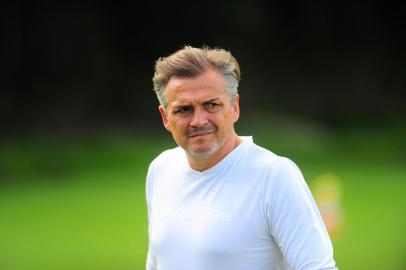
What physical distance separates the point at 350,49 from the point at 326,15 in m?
0.55

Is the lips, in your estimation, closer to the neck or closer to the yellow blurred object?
the neck

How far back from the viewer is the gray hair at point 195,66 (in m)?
1.79

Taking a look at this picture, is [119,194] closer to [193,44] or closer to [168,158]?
[193,44]

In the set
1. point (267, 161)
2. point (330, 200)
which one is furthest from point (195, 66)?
point (330, 200)

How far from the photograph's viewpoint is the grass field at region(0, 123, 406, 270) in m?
5.39

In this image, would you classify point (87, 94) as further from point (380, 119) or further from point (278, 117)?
point (380, 119)

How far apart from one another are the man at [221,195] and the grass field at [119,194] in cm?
323

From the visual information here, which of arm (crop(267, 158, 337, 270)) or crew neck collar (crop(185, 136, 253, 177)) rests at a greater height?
crew neck collar (crop(185, 136, 253, 177))

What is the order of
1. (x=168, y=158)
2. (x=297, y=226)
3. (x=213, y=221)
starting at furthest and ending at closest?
1. (x=168, y=158)
2. (x=213, y=221)
3. (x=297, y=226)

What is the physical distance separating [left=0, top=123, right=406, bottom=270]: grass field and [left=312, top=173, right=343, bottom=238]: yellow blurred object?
5cm

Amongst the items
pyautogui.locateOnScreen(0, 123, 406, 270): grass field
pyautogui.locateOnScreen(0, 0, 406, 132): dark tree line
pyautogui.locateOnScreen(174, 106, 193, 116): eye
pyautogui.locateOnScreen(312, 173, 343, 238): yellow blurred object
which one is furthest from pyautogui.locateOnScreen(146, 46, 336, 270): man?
pyautogui.locateOnScreen(0, 0, 406, 132): dark tree line

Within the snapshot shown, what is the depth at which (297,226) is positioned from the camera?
1653 mm

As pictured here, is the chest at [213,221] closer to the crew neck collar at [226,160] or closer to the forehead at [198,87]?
the crew neck collar at [226,160]

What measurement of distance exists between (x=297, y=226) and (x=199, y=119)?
33cm
